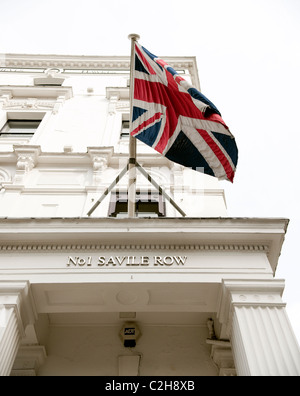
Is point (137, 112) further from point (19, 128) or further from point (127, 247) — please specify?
point (19, 128)

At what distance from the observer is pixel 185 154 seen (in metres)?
9.80

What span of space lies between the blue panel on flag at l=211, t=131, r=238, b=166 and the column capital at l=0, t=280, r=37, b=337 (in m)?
5.16

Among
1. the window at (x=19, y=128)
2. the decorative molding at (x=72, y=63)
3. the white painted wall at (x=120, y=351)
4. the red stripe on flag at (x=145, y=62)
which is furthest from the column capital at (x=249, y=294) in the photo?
the decorative molding at (x=72, y=63)

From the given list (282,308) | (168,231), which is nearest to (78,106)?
(168,231)

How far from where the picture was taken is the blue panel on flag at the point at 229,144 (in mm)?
9523

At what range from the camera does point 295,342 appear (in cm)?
704

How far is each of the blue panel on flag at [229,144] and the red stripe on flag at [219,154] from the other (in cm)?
13

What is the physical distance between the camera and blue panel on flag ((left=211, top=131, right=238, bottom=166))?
9523 millimetres

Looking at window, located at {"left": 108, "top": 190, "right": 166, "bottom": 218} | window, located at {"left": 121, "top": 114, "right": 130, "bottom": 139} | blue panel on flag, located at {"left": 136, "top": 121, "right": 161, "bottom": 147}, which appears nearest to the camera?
blue panel on flag, located at {"left": 136, "top": 121, "right": 161, "bottom": 147}

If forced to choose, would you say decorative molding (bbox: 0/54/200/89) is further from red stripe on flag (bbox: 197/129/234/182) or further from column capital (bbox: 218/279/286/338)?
column capital (bbox: 218/279/286/338)

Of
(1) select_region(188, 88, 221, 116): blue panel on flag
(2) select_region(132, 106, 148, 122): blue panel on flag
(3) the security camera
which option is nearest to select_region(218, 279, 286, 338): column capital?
(3) the security camera

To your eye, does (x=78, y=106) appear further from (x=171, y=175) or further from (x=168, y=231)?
(x=168, y=231)
